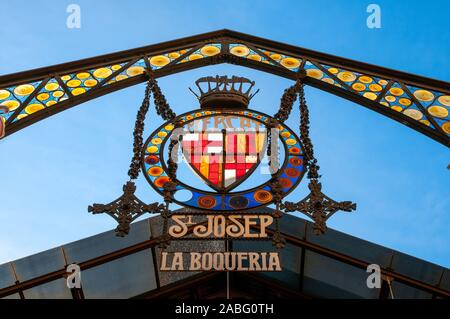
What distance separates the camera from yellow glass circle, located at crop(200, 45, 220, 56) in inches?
463

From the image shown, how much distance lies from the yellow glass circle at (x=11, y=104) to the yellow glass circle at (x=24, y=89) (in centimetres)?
27

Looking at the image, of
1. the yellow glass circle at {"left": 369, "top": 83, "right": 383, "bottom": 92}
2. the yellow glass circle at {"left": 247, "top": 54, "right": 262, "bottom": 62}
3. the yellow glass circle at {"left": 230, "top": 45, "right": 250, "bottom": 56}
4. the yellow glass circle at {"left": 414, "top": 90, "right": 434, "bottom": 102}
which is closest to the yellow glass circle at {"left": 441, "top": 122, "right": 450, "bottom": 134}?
the yellow glass circle at {"left": 414, "top": 90, "right": 434, "bottom": 102}

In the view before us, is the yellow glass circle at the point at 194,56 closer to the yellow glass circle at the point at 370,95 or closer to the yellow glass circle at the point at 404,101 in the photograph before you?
the yellow glass circle at the point at 370,95

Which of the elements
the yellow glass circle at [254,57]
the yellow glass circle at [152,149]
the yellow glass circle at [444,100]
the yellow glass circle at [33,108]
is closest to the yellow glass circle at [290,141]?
the yellow glass circle at [152,149]

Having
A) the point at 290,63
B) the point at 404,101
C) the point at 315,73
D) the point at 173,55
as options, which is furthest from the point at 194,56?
the point at 404,101

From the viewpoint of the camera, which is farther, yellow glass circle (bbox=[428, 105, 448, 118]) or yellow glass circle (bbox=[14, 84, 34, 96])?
yellow glass circle (bbox=[14, 84, 34, 96])

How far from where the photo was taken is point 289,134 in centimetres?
941

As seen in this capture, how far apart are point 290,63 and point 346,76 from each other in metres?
1.10

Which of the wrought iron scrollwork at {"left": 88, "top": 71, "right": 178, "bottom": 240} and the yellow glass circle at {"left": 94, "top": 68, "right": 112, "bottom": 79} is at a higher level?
the yellow glass circle at {"left": 94, "top": 68, "right": 112, "bottom": 79}

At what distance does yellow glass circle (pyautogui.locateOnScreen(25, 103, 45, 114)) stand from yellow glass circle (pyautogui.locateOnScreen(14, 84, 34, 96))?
32 centimetres

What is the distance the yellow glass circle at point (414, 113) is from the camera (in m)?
9.59

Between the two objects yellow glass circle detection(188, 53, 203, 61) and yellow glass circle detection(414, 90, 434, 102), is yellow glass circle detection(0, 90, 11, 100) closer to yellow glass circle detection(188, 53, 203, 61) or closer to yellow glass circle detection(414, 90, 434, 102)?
yellow glass circle detection(188, 53, 203, 61)

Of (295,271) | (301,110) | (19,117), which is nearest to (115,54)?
(19,117)
